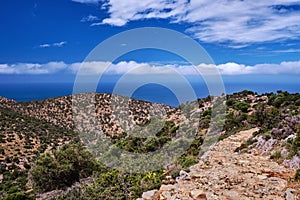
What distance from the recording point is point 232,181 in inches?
358

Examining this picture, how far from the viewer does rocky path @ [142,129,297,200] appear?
26.0 ft

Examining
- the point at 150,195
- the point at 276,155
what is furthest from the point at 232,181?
the point at 276,155

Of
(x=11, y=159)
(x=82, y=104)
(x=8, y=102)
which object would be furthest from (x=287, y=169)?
(x=8, y=102)

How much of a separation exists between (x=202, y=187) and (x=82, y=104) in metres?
37.8

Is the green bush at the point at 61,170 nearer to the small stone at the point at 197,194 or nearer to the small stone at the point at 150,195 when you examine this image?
the small stone at the point at 150,195

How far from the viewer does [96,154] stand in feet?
74.4

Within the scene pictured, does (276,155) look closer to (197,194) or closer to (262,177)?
(262,177)

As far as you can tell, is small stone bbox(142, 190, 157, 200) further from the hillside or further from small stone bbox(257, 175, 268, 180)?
small stone bbox(257, 175, 268, 180)

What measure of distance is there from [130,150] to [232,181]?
11356mm

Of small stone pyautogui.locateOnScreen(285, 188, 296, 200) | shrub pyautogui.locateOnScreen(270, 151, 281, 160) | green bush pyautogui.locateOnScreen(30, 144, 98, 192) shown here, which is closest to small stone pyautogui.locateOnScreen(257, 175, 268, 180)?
small stone pyautogui.locateOnScreen(285, 188, 296, 200)

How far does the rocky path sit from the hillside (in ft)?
0.26

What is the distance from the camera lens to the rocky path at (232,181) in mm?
7934

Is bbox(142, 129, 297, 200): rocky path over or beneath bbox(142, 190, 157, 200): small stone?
over

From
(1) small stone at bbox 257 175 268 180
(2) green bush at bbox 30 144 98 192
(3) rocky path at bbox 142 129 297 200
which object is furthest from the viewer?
(2) green bush at bbox 30 144 98 192
